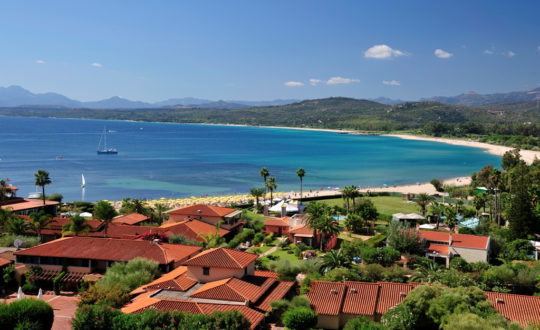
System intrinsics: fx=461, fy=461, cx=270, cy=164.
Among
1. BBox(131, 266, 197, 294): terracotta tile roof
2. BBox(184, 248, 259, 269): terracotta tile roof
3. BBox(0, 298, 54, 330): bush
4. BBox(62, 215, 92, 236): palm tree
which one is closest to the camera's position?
BBox(0, 298, 54, 330): bush

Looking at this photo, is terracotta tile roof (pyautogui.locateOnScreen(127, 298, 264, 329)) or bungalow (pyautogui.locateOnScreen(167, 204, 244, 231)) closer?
terracotta tile roof (pyautogui.locateOnScreen(127, 298, 264, 329))

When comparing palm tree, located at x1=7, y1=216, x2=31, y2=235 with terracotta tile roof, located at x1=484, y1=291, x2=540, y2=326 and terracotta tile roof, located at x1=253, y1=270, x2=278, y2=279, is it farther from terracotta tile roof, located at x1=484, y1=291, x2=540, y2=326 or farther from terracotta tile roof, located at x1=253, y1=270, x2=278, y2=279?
terracotta tile roof, located at x1=484, y1=291, x2=540, y2=326

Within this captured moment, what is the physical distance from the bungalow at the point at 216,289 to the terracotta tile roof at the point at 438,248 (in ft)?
46.8

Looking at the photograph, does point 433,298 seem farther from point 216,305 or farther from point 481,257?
point 481,257

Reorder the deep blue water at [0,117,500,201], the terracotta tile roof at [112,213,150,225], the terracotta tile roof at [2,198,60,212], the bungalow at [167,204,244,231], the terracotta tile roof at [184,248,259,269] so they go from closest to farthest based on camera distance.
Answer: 1. the terracotta tile roof at [184,248,259,269]
2. the bungalow at [167,204,244,231]
3. the terracotta tile roof at [112,213,150,225]
4. the terracotta tile roof at [2,198,60,212]
5. the deep blue water at [0,117,500,201]

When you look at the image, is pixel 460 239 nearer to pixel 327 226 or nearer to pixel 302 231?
pixel 327 226

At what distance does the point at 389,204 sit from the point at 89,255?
131 feet

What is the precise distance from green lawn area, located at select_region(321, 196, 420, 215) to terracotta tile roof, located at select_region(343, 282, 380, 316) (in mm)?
29715

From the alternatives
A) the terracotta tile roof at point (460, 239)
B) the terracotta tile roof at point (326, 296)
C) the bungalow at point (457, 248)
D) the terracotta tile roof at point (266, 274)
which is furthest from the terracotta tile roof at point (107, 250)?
the terracotta tile roof at point (460, 239)

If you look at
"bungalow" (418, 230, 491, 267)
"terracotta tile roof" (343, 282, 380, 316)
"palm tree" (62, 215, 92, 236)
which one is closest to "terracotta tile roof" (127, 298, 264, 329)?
"terracotta tile roof" (343, 282, 380, 316)

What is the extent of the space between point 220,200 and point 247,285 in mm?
43307

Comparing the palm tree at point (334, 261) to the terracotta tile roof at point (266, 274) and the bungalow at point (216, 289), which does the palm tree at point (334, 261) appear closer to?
the terracotta tile roof at point (266, 274)

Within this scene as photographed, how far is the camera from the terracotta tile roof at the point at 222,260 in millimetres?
24766

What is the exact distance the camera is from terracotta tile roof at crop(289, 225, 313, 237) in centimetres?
3858
